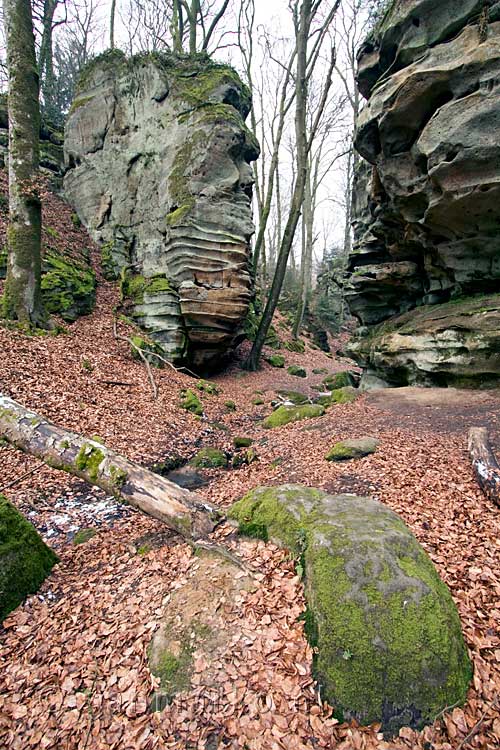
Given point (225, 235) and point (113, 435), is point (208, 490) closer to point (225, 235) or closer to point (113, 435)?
point (113, 435)

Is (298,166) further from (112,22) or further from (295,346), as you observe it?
(112,22)

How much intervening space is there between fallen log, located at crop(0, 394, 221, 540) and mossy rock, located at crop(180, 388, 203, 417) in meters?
5.26

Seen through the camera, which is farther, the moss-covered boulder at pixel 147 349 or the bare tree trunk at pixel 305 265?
the bare tree trunk at pixel 305 265

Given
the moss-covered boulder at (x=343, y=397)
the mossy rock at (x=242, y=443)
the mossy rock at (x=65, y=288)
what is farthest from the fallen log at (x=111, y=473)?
the mossy rock at (x=65, y=288)

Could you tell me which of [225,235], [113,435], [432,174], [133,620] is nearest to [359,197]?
[225,235]

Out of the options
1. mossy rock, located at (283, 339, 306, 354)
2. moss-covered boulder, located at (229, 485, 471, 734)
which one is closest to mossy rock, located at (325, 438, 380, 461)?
moss-covered boulder, located at (229, 485, 471, 734)

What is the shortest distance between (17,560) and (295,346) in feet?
60.7

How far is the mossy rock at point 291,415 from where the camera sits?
378 inches

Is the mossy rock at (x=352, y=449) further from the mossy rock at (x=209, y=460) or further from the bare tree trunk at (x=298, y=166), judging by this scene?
the bare tree trunk at (x=298, y=166)

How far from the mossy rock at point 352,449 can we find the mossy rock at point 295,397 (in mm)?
5420

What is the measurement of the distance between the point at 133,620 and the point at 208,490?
9.76 ft

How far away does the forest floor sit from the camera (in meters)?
2.29

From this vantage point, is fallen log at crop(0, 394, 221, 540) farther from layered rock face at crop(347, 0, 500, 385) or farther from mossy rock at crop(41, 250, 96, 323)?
layered rock face at crop(347, 0, 500, 385)

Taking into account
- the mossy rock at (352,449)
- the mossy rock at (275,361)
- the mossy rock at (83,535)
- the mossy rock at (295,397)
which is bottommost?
the mossy rock at (83,535)
